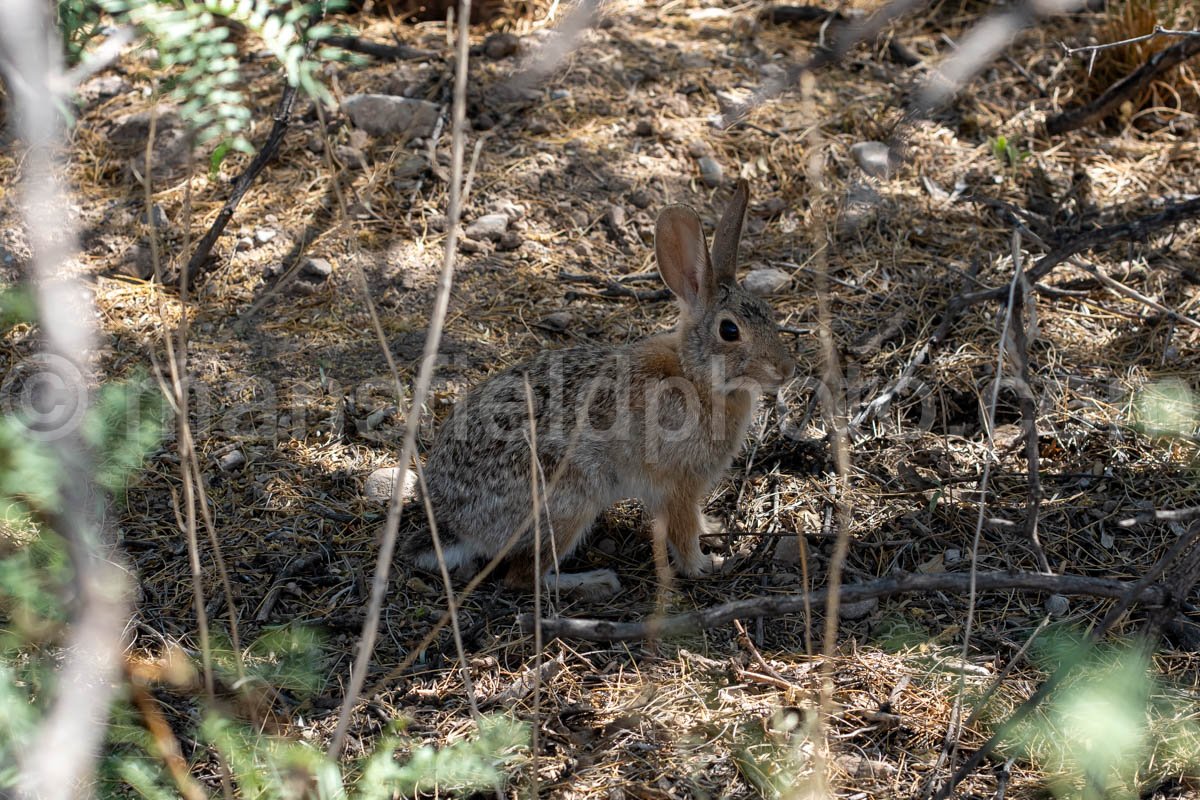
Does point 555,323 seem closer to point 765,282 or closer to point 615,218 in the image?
point 615,218

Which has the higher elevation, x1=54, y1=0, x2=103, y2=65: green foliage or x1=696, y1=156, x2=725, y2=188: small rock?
x1=54, y1=0, x2=103, y2=65: green foliage

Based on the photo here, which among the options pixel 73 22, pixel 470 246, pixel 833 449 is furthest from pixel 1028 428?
pixel 73 22

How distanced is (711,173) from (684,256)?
1606mm

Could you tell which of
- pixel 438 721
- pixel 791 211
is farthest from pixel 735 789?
pixel 791 211

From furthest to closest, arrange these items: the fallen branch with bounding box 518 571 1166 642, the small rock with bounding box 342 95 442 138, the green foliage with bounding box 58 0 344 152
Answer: the small rock with bounding box 342 95 442 138 → the green foliage with bounding box 58 0 344 152 → the fallen branch with bounding box 518 571 1166 642

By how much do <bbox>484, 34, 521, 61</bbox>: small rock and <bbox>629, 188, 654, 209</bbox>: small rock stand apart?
132 cm

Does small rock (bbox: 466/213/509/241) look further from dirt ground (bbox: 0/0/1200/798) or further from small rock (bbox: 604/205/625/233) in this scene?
small rock (bbox: 604/205/625/233)

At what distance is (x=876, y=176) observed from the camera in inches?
220

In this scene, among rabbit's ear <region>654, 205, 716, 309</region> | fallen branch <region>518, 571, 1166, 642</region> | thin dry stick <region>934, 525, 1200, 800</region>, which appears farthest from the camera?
rabbit's ear <region>654, 205, 716, 309</region>

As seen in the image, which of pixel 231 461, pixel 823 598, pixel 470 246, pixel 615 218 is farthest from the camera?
pixel 615 218

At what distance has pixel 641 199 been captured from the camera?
552 cm

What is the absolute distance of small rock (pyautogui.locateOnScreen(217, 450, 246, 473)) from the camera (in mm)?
4309

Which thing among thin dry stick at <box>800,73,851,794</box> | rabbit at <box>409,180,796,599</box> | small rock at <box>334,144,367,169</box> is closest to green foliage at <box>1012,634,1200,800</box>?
thin dry stick at <box>800,73,851,794</box>

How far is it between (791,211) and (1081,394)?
1.78 m
